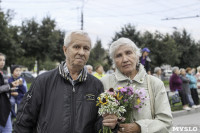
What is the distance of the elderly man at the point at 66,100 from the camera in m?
2.34

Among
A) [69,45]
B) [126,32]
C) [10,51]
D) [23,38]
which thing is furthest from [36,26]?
[69,45]

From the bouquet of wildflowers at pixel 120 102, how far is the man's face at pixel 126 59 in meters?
0.50

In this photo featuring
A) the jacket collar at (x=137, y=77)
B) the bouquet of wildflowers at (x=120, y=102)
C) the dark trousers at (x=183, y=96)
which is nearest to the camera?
the bouquet of wildflowers at (x=120, y=102)

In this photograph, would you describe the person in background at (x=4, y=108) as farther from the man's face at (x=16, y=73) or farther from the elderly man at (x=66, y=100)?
the elderly man at (x=66, y=100)

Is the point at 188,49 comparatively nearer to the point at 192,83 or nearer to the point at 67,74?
the point at 192,83

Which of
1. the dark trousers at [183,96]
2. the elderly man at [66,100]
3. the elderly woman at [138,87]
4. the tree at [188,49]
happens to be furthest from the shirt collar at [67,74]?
the tree at [188,49]

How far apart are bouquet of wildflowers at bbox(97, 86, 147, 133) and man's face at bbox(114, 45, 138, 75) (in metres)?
0.50

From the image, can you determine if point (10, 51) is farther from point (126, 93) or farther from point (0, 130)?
point (126, 93)

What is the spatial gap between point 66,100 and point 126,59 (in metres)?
0.82

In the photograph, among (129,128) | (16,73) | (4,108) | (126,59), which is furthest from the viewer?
(16,73)

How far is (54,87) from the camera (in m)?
2.45

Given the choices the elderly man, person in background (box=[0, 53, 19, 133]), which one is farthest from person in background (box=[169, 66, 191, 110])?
the elderly man

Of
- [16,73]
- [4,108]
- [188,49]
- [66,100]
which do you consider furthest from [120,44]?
[188,49]

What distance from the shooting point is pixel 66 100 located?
2.37 meters
